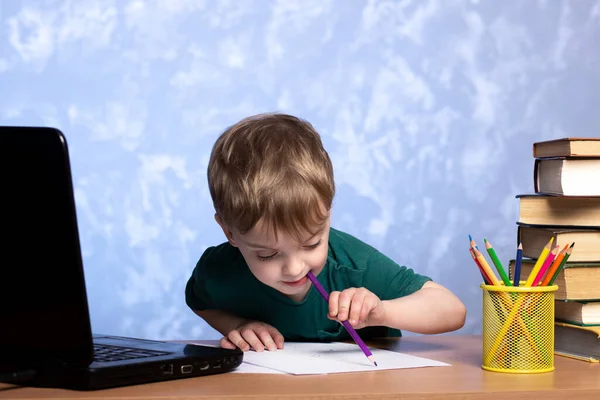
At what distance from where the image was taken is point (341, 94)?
2.68 metres

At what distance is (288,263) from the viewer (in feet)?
3.39

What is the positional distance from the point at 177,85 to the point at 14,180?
6.57 feet

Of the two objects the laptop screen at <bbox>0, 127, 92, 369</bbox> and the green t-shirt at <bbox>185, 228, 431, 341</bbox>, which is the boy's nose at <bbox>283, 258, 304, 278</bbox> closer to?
the green t-shirt at <bbox>185, 228, 431, 341</bbox>

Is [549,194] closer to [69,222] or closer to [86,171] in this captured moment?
[69,222]

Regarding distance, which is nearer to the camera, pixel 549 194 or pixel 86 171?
pixel 549 194

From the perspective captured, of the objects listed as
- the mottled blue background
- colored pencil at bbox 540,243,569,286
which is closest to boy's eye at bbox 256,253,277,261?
colored pencil at bbox 540,243,569,286

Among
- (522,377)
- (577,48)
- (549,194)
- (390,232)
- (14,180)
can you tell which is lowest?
(522,377)

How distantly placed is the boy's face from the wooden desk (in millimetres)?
210

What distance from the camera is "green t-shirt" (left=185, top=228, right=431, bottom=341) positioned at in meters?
1.27

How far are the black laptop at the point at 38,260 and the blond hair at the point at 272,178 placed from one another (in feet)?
1.17

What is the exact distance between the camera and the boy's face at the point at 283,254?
103 centimetres

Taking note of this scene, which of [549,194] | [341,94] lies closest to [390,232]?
[341,94]

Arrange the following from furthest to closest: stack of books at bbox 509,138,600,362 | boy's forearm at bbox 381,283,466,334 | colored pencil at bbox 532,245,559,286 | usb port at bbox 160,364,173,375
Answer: boy's forearm at bbox 381,283,466,334
stack of books at bbox 509,138,600,362
colored pencil at bbox 532,245,559,286
usb port at bbox 160,364,173,375

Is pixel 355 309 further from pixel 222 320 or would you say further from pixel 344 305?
pixel 222 320
